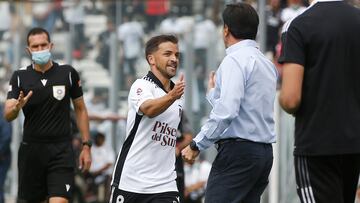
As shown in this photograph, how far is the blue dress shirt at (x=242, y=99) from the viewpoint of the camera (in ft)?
24.8

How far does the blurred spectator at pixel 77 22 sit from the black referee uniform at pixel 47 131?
8062 mm

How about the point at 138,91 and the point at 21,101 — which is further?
the point at 21,101

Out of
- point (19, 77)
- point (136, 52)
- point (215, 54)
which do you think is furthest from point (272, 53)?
point (19, 77)

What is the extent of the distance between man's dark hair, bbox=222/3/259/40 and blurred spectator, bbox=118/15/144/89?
10.2 metres

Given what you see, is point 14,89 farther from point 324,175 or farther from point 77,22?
point 77,22

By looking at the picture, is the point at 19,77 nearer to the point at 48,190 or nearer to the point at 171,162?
the point at 48,190

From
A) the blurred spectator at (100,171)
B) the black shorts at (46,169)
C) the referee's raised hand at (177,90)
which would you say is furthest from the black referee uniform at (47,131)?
the blurred spectator at (100,171)

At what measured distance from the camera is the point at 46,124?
10.3 metres

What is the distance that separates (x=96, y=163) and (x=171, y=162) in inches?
371

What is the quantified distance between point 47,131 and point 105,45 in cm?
821

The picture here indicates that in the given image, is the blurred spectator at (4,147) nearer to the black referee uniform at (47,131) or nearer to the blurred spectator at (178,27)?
the black referee uniform at (47,131)

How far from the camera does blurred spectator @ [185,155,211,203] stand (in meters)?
15.7

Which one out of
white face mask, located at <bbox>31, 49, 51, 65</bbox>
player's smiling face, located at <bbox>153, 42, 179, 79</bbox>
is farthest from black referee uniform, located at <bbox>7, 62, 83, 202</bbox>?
player's smiling face, located at <bbox>153, 42, 179, 79</bbox>

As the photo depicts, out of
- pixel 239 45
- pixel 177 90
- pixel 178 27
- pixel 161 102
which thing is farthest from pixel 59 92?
pixel 178 27
